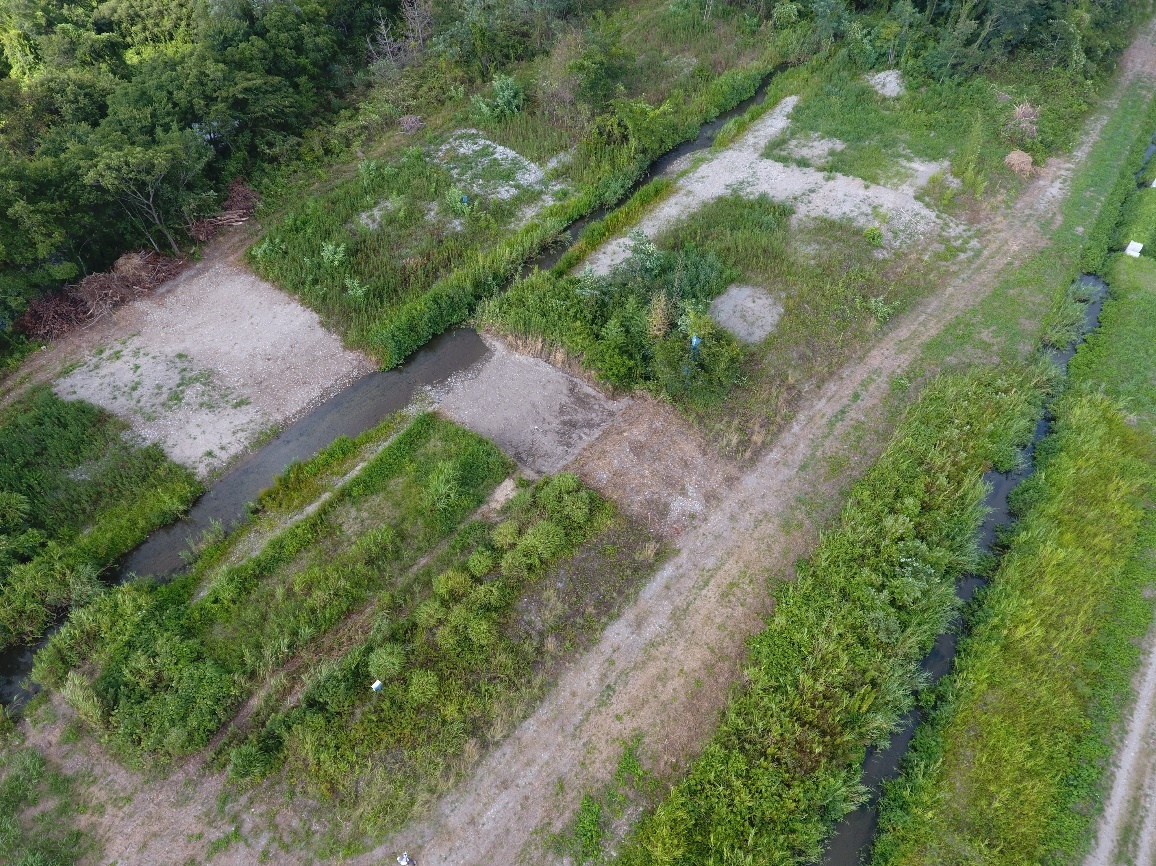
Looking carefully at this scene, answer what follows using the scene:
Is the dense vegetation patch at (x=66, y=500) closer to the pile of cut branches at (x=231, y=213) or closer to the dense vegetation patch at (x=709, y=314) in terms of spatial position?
the pile of cut branches at (x=231, y=213)

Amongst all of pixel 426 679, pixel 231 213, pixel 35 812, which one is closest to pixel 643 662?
pixel 426 679

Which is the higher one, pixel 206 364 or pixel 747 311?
pixel 206 364

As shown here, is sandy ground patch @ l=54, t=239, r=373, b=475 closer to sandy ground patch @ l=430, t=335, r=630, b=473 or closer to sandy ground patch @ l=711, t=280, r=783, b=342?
sandy ground patch @ l=430, t=335, r=630, b=473

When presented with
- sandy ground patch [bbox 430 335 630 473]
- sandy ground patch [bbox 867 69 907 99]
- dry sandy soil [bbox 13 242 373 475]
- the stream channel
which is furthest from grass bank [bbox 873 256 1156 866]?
sandy ground patch [bbox 867 69 907 99]

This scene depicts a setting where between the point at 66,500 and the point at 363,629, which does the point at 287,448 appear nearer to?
the point at 66,500

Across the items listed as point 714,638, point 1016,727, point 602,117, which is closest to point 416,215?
point 602,117

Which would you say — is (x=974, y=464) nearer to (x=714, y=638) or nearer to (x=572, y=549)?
(x=714, y=638)
